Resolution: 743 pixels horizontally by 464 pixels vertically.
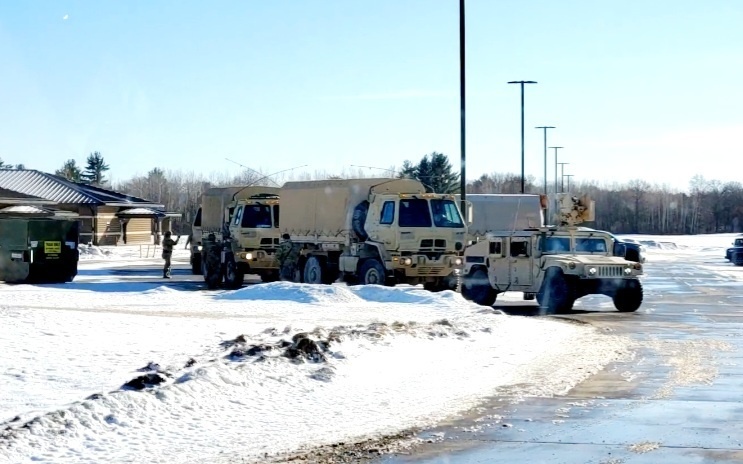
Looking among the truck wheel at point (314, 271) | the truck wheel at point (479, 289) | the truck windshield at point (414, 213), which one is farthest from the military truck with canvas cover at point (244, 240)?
the truck wheel at point (479, 289)

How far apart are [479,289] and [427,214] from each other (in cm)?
248

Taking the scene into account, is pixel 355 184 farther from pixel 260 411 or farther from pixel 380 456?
pixel 380 456

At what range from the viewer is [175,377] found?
37.7 feet

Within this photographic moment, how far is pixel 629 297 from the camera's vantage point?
23922 millimetres

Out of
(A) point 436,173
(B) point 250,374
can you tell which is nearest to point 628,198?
(A) point 436,173

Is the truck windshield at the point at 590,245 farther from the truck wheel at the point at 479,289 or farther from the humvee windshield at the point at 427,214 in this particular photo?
the humvee windshield at the point at 427,214

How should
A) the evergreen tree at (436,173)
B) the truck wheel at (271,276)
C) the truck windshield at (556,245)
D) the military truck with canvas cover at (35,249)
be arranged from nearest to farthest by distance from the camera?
the truck windshield at (556,245) → the military truck with canvas cover at (35,249) → the truck wheel at (271,276) → the evergreen tree at (436,173)

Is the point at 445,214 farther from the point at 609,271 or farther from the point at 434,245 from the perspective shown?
the point at 609,271

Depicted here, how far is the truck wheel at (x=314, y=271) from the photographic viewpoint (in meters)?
30.1

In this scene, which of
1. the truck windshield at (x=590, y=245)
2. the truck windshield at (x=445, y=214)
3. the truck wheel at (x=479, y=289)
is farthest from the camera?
the truck windshield at (x=445, y=214)

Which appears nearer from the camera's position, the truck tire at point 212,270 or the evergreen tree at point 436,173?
the truck tire at point 212,270

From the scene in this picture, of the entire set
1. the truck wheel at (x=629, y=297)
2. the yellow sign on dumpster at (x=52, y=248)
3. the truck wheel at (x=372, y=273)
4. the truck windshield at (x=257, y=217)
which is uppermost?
the truck windshield at (x=257, y=217)

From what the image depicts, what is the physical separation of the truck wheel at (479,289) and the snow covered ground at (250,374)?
4067 millimetres

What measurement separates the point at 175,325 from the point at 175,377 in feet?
19.6
